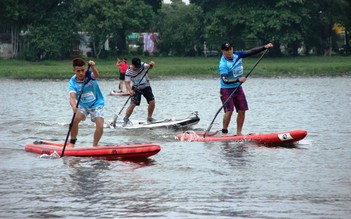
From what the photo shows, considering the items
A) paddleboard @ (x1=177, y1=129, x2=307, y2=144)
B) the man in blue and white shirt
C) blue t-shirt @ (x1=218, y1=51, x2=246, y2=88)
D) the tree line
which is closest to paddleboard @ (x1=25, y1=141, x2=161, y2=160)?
paddleboard @ (x1=177, y1=129, x2=307, y2=144)

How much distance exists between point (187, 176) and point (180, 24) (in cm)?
6095

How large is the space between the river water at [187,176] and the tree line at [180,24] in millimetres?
41988

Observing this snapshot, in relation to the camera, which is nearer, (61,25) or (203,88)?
(203,88)

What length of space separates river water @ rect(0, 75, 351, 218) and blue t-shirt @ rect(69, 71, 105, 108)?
100 centimetres

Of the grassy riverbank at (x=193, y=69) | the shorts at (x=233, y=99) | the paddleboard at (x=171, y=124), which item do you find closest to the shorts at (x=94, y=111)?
the shorts at (x=233, y=99)

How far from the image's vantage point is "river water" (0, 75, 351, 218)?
1113 centimetres

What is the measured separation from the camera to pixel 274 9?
67562 mm

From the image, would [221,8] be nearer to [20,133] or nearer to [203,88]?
[203,88]

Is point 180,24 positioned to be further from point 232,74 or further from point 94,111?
point 94,111

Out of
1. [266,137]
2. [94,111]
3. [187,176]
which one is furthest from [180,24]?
[187,176]

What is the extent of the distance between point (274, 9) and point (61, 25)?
1636 centimetres

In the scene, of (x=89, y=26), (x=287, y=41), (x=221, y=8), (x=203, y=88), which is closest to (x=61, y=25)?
(x=89, y=26)

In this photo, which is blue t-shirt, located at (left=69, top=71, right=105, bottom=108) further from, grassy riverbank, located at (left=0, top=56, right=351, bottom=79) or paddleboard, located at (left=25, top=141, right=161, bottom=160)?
grassy riverbank, located at (left=0, top=56, right=351, bottom=79)

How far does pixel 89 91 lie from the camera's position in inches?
623
